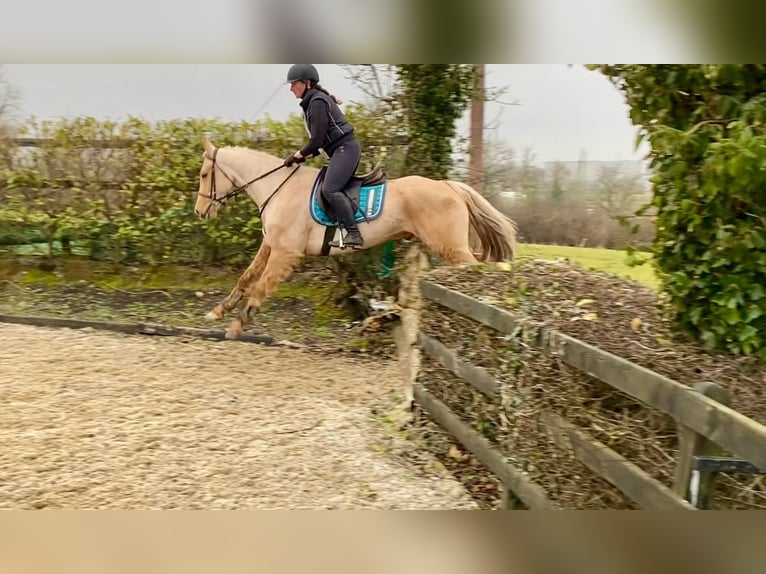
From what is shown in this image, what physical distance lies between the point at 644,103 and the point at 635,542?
99cm

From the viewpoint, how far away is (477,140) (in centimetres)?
144

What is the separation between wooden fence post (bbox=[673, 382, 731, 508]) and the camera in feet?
3.40

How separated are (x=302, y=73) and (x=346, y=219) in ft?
1.22

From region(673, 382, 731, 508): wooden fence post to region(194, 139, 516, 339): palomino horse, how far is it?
566mm

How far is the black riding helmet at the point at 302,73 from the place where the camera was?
1.28 m

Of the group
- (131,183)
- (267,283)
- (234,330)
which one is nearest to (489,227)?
(267,283)

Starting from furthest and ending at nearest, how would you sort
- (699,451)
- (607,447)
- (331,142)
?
(331,142) → (607,447) → (699,451)

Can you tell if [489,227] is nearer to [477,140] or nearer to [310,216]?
[477,140]

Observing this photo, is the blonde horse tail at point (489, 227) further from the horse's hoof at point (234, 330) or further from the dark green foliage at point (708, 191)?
the horse's hoof at point (234, 330)

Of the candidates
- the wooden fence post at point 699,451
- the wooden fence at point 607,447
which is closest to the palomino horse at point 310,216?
the wooden fence at point 607,447

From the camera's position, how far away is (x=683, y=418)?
1042 millimetres

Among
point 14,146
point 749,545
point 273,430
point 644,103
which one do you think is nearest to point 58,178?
point 14,146

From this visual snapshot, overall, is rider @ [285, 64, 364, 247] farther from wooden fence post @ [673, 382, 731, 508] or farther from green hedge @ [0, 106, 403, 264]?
wooden fence post @ [673, 382, 731, 508]

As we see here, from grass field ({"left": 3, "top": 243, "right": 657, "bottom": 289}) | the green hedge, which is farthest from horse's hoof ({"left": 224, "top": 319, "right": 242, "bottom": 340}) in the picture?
grass field ({"left": 3, "top": 243, "right": 657, "bottom": 289})
